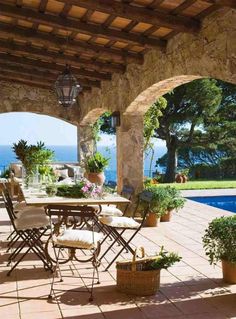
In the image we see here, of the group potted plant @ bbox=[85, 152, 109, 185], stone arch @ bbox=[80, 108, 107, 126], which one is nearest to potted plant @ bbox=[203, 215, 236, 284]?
potted plant @ bbox=[85, 152, 109, 185]

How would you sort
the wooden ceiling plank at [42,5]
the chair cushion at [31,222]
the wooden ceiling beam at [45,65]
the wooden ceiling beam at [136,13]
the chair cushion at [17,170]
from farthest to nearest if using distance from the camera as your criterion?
the chair cushion at [17,170], the wooden ceiling beam at [45,65], the wooden ceiling plank at [42,5], the wooden ceiling beam at [136,13], the chair cushion at [31,222]

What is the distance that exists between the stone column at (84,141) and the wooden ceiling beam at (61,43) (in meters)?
5.42

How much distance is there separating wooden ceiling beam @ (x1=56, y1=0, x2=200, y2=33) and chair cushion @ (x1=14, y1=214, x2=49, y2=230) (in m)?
2.30

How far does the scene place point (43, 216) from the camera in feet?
16.1

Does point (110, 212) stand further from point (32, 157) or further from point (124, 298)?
point (124, 298)

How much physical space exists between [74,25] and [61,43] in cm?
132

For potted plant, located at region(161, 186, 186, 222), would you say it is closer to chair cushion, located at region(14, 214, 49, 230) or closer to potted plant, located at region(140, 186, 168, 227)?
potted plant, located at region(140, 186, 168, 227)

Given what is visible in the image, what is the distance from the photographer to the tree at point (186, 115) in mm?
16844

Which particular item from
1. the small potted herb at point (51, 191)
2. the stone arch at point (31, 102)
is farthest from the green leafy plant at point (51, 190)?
the stone arch at point (31, 102)

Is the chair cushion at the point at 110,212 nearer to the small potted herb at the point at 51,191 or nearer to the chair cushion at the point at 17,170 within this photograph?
the small potted herb at the point at 51,191

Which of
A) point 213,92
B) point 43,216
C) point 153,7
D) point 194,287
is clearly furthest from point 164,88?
point 213,92

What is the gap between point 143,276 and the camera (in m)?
3.89

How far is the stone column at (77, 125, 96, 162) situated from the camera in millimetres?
12539

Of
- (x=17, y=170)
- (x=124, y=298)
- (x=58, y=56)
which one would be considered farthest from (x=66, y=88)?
(x=17, y=170)
